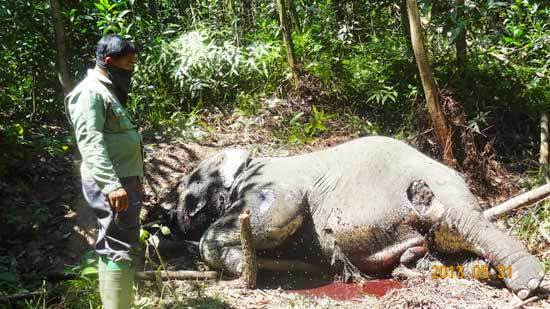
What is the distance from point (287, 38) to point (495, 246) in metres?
4.29

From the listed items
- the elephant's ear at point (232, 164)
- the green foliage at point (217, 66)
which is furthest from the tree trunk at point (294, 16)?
the elephant's ear at point (232, 164)

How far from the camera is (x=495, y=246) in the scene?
3.71 meters

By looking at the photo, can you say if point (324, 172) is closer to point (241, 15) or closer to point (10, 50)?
point (10, 50)

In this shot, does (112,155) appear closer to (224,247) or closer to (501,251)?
(224,247)

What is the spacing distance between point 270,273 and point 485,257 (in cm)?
170

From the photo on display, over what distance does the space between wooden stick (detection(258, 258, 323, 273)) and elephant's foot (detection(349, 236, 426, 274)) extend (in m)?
0.36

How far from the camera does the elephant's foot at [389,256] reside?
4129mm

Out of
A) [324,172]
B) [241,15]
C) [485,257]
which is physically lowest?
[485,257]

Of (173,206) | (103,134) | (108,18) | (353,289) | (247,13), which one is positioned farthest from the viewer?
(247,13)

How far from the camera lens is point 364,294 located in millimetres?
4012

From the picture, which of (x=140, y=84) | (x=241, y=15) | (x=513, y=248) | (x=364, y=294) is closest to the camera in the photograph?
(x=513, y=248)

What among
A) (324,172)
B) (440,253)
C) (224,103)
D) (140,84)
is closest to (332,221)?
(324,172)

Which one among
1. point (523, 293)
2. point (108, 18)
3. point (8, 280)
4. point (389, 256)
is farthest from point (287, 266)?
point (108, 18)
